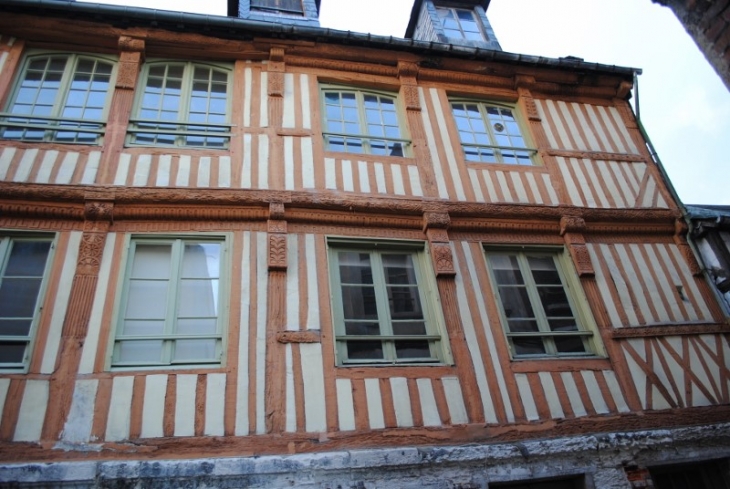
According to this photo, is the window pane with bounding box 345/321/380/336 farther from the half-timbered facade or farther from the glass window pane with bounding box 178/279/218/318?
the glass window pane with bounding box 178/279/218/318

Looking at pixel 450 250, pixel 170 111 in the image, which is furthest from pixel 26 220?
pixel 450 250

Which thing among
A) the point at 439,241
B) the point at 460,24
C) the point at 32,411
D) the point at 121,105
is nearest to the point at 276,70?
the point at 121,105

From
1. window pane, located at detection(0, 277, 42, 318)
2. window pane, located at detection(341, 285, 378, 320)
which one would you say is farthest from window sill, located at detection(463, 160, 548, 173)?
window pane, located at detection(0, 277, 42, 318)

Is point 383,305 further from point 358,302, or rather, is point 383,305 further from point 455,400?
point 455,400

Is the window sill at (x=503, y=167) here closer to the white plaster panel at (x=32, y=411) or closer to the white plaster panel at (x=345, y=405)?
the white plaster panel at (x=345, y=405)

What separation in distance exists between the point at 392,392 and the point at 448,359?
2.21 ft

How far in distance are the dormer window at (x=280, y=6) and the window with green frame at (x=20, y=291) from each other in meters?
5.41

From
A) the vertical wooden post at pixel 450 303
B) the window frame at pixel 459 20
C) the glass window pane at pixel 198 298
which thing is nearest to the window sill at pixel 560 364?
the vertical wooden post at pixel 450 303

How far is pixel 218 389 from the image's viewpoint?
14.3 feet

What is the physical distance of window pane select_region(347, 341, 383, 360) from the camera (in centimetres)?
486

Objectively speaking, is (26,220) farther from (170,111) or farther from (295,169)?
(295,169)

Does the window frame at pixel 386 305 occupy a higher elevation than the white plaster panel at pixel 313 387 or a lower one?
higher

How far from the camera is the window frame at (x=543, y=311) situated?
5281 millimetres

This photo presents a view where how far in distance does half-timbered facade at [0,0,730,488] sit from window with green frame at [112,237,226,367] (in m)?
0.02
